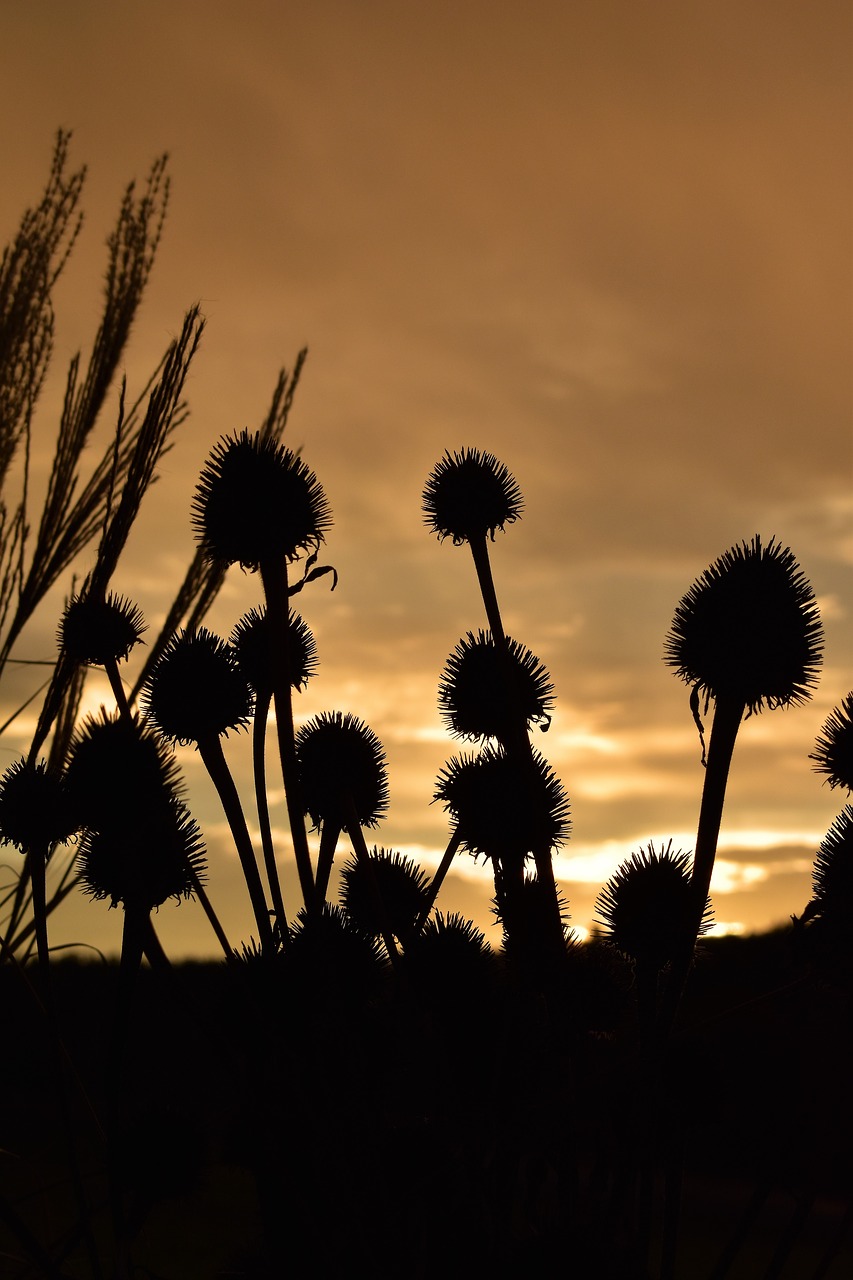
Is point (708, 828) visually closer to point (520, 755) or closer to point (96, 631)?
point (520, 755)

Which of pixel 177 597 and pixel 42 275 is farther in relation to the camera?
pixel 42 275

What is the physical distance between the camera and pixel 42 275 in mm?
2484

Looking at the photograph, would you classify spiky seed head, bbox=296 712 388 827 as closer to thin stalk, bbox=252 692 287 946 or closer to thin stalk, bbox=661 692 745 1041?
thin stalk, bbox=252 692 287 946

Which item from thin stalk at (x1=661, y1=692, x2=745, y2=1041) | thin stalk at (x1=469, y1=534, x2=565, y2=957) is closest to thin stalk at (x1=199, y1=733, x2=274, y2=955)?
thin stalk at (x1=469, y1=534, x2=565, y2=957)

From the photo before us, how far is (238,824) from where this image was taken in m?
1.25

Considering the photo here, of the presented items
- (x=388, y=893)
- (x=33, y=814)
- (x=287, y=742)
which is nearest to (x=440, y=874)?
(x=388, y=893)

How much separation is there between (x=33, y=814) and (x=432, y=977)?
1.68 ft

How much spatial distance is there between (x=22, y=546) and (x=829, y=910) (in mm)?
1854

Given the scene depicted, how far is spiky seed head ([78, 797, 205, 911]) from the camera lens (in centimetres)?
111

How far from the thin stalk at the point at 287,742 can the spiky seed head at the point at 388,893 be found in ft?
0.29

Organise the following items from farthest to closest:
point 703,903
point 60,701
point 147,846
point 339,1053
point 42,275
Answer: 1. point 42,275
2. point 60,701
3. point 147,846
4. point 703,903
5. point 339,1053

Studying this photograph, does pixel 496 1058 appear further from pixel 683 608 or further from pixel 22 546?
pixel 22 546

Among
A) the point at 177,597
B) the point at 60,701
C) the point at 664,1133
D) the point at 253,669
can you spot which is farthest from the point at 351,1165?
the point at 177,597

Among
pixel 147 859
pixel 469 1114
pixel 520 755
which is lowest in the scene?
pixel 469 1114
